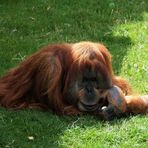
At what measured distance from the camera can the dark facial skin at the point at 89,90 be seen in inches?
165

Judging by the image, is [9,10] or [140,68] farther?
[9,10]

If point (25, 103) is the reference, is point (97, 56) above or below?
Result: above

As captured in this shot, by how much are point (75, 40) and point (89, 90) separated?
2010 mm

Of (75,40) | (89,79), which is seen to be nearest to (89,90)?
(89,79)

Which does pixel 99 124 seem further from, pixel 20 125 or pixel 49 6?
pixel 49 6

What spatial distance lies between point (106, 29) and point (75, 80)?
2519 millimetres

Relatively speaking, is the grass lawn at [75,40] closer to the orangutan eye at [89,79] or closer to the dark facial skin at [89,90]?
the dark facial skin at [89,90]

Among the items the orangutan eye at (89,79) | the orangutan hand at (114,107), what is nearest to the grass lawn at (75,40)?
the orangutan hand at (114,107)

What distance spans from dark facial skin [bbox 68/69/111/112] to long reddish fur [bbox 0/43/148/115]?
0.06 m

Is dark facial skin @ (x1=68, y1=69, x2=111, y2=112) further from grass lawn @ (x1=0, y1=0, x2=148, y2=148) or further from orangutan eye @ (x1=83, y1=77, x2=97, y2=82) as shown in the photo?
grass lawn @ (x1=0, y1=0, x2=148, y2=148)

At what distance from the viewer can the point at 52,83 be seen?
420cm

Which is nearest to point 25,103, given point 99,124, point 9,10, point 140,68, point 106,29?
point 99,124

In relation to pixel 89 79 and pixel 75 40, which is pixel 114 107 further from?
pixel 75 40

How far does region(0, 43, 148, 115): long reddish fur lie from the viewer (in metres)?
4.22
